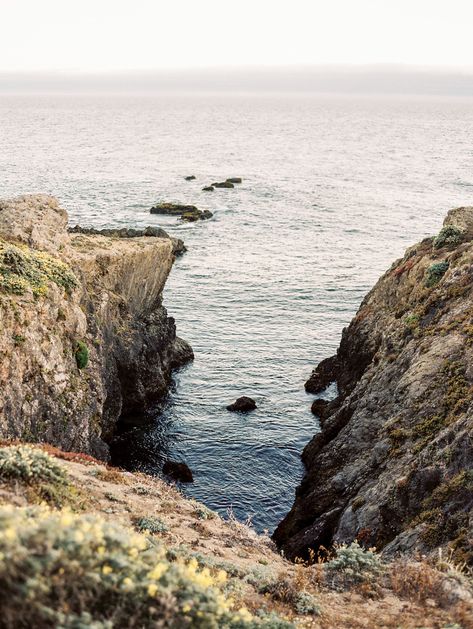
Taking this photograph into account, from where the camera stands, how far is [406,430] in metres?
29.1

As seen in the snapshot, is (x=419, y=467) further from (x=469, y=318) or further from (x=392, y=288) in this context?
(x=392, y=288)

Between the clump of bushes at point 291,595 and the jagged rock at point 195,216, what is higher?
the jagged rock at point 195,216

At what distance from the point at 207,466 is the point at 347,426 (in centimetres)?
1160

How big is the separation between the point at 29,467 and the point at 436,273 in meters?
32.9

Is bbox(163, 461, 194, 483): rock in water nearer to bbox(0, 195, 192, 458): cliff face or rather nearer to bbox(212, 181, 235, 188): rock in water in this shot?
bbox(0, 195, 192, 458): cliff face

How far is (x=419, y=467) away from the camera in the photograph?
2534 cm

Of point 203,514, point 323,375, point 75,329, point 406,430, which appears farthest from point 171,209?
point 203,514

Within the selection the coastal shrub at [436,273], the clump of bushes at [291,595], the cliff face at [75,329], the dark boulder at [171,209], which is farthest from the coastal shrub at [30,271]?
the dark boulder at [171,209]

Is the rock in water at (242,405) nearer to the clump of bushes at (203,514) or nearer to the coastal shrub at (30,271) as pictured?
the coastal shrub at (30,271)

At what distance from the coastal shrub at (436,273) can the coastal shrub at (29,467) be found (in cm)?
3108

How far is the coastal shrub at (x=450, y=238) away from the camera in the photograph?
146 ft

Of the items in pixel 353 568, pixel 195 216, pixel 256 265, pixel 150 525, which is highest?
pixel 195 216

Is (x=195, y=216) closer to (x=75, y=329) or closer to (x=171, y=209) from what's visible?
(x=171, y=209)

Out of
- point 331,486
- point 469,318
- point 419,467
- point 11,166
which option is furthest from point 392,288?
point 11,166
